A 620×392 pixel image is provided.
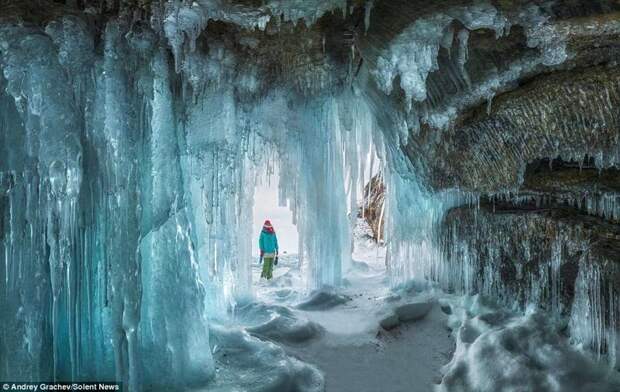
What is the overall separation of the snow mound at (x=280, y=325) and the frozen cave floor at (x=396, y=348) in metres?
0.02

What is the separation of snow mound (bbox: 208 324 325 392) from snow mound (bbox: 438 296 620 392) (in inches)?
75.7

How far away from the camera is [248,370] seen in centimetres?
729

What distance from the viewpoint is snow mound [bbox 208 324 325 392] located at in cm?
682

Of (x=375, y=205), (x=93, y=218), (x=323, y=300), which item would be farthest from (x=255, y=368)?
(x=375, y=205)

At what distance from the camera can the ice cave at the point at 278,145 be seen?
6.12 m

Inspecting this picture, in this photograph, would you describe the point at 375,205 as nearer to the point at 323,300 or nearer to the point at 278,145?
the point at 323,300

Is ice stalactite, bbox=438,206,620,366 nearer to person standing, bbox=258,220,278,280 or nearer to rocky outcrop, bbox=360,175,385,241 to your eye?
person standing, bbox=258,220,278,280

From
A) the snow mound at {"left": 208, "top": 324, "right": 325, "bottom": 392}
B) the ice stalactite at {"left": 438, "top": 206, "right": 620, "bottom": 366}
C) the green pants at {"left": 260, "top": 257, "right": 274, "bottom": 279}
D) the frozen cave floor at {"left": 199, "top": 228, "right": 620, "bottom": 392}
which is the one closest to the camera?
the snow mound at {"left": 208, "top": 324, "right": 325, "bottom": 392}

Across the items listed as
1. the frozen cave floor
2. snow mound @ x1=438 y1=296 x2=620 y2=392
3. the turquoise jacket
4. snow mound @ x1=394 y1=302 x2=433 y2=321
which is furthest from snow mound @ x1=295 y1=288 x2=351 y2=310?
snow mound @ x1=438 y1=296 x2=620 y2=392

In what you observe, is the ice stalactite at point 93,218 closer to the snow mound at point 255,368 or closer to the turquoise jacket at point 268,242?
the snow mound at point 255,368

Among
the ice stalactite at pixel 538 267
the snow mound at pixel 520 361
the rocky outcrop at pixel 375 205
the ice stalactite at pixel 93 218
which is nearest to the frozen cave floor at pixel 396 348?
the snow mound at pixel 520 361

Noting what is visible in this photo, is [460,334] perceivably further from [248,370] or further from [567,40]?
Result: [567,40]

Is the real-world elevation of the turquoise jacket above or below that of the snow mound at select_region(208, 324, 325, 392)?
above

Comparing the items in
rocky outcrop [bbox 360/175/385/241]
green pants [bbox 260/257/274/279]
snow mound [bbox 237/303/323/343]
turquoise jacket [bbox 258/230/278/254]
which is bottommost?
snow mound [bbox 237/303/323/343]
